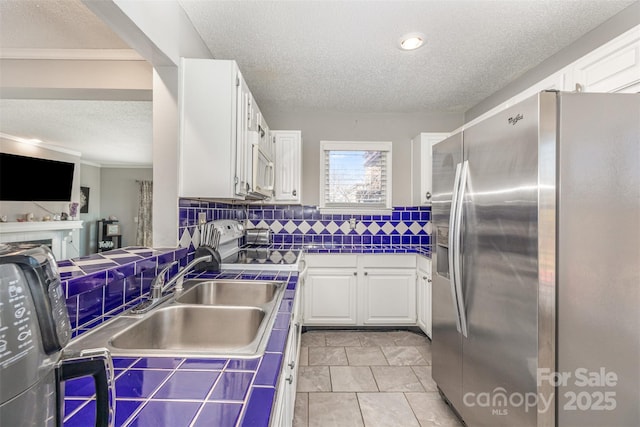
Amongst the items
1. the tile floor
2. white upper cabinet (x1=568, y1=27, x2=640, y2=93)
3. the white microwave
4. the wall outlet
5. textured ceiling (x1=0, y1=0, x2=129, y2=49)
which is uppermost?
textured ceiling (x1=0, y1=0, x2=129, y2=49)

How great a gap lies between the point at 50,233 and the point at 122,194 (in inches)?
105

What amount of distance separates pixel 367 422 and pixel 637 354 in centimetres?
132

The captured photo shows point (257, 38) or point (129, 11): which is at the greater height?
point (257, 38)

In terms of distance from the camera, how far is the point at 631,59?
4.71 feet

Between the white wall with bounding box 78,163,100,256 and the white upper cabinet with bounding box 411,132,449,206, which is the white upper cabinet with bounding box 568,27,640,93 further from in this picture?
the white wall with bounding box 78,163,100,256

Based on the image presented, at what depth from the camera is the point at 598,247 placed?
1155mm

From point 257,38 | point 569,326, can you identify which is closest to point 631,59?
point 569,326

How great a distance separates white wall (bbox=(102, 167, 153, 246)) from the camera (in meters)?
7.66

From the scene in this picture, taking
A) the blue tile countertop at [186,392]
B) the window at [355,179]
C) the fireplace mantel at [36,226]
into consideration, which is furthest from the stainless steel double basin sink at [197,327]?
the fireplace mantel at [36,226]

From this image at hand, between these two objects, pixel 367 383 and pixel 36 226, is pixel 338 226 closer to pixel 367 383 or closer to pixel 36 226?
pixel 367 383

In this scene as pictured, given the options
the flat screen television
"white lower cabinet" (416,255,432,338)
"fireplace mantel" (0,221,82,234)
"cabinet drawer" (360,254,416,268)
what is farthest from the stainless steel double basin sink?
the flat screen television

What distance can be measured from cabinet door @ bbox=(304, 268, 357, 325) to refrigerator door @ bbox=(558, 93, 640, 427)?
192cm

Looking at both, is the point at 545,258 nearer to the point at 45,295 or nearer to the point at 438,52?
the point at 45,295

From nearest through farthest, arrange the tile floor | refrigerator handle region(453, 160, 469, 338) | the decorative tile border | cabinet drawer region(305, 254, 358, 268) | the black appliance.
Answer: the black appliance, the decorative tile border, refrigerator handle region(453, 160, 469, 338), the tile floor, cabinet drawer region(305, 254, 358, 268)
